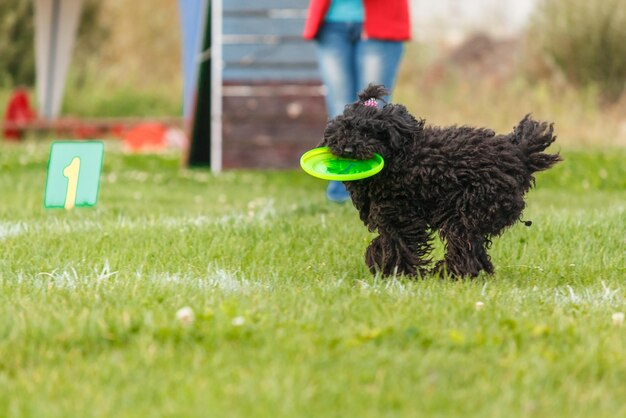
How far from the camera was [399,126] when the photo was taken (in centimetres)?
485

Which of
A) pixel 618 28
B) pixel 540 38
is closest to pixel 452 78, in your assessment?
pixel 540 38

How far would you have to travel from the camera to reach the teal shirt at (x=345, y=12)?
8156 millimetres

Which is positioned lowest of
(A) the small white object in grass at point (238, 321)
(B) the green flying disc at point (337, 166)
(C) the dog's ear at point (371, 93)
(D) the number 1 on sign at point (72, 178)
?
(D) the number 1 on sign at point (72, 178)

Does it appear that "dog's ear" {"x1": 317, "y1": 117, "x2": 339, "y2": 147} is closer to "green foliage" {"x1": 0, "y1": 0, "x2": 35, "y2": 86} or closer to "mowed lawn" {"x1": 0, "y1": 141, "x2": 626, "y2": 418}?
"mowed lawn" {"x1": 0, "y1": 141, "x2": 626, "y2": 418}

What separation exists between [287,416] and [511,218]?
2.40 m

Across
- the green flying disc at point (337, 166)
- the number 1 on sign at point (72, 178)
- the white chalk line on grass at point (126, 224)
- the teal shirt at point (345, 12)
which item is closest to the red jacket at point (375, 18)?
the teal shirt at point (345, 12)

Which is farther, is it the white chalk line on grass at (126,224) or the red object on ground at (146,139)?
the red object on ground at (146,139)

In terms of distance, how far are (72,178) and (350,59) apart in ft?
8.35

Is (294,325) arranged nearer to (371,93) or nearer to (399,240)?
(399,240)

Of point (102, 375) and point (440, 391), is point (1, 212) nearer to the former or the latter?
point (102, 375)

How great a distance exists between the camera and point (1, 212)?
785cm

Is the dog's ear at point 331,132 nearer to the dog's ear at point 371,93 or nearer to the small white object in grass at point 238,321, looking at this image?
the dog's ear at point 371,93

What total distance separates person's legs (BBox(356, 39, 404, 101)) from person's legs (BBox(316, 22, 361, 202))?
0.07 meters

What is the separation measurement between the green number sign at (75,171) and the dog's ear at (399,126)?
2615 millimetres
